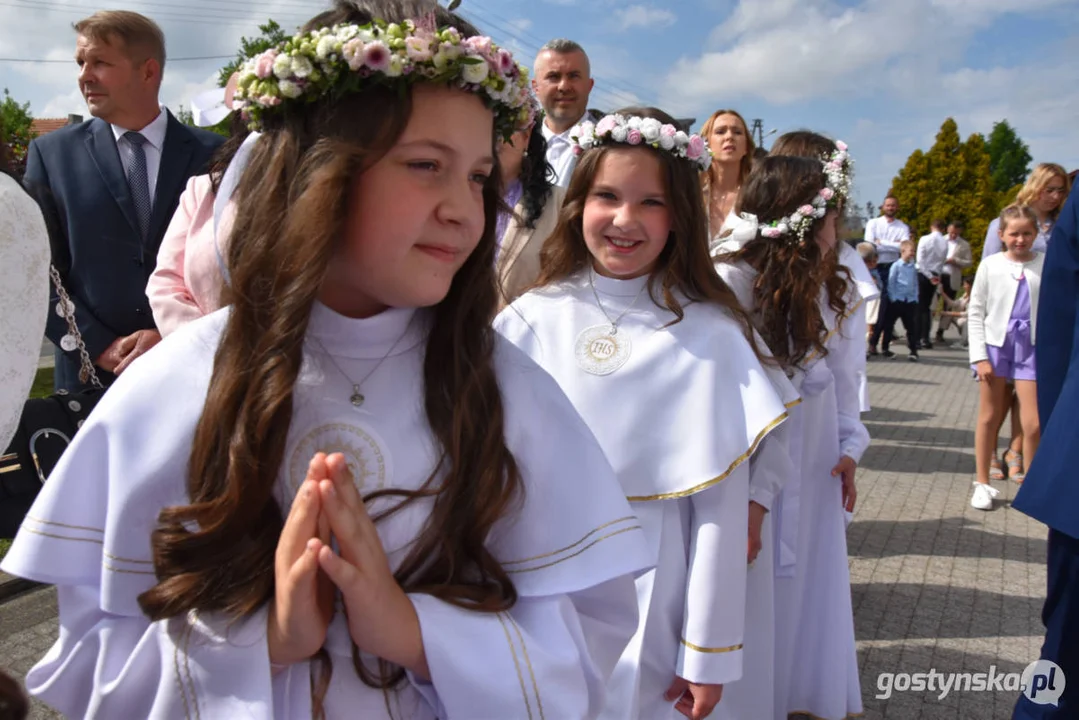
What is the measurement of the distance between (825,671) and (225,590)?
9.43 ft

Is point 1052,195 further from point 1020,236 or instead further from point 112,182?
point 112,182

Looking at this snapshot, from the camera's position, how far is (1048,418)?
2885 millimetres

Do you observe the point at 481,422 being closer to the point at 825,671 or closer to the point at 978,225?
the point at 825,671

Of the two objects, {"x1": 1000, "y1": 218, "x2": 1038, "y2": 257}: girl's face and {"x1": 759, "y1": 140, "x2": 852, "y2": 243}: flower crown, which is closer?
{"x1": 759, "y1": 140, "x2": 852, "y2": 243}: flower crown

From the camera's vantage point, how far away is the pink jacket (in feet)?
9.29

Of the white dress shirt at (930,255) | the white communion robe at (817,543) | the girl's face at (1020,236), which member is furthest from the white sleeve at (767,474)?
the white dress shirt at (930,255)

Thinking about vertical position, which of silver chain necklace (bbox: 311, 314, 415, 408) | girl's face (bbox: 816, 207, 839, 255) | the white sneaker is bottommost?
the white sneaker

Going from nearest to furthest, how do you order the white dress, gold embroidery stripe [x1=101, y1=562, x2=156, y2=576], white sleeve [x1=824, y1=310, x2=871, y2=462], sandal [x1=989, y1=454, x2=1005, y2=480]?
gold embroidery stripe [x1=101, y1=562, x2=156, y2=576] < the white dress < white sleeve [x1=824, y1=310, x2=871, y2=462] < sandal [x1=989, y1=454, x2=1005, y2=480]

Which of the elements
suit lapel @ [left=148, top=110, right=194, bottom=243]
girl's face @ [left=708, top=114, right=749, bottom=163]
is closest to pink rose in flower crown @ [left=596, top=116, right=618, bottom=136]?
suit lapel @ [left=148, top=110, right=194, bottom=243]

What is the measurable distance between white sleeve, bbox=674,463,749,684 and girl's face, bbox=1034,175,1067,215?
20.8 feet

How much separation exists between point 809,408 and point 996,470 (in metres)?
5.20

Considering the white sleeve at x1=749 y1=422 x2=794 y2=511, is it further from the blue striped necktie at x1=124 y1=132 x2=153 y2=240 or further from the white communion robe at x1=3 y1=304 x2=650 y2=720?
the blue striped necktie at x1=124 y1=132 x2=153 y2=240

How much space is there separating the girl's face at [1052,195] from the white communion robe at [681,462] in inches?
238

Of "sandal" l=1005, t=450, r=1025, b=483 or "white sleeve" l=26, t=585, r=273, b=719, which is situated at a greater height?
"white sleeve" l=26, t=585, r=273, b=719
